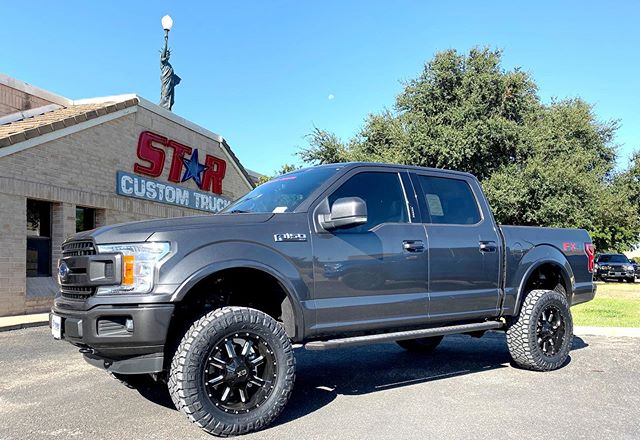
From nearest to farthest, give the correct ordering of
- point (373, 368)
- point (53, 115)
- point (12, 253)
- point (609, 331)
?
point (373, 368) → point (609, 331) → point (12, 253) → point (53, 115)

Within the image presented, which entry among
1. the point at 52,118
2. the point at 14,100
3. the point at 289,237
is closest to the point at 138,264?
the point at 289,237

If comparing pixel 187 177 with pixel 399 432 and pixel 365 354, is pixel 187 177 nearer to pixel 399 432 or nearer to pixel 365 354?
pixel 365 354

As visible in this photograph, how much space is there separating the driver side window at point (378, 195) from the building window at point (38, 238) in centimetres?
1133

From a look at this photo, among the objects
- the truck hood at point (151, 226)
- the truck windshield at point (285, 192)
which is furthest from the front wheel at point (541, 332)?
the truck hood at point (151, 226)

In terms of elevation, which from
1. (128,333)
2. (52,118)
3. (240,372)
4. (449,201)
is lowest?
(240,372)

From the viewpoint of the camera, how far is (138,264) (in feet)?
12.8

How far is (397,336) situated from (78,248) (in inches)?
108

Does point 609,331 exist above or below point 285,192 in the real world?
below

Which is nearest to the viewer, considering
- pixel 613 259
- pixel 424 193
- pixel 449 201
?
pixel 424 193

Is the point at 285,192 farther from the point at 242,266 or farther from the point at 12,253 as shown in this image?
the point at 12,253

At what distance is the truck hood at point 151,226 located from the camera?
396cm

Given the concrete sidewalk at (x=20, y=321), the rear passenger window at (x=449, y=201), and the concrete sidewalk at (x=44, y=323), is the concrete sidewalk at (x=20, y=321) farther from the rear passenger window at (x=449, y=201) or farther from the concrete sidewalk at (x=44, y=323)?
the rear passenger window at (x=449, y=201)

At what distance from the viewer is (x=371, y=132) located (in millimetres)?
26281

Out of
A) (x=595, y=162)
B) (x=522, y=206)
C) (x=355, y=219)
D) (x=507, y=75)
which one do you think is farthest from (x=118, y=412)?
(x=595, y=162)
